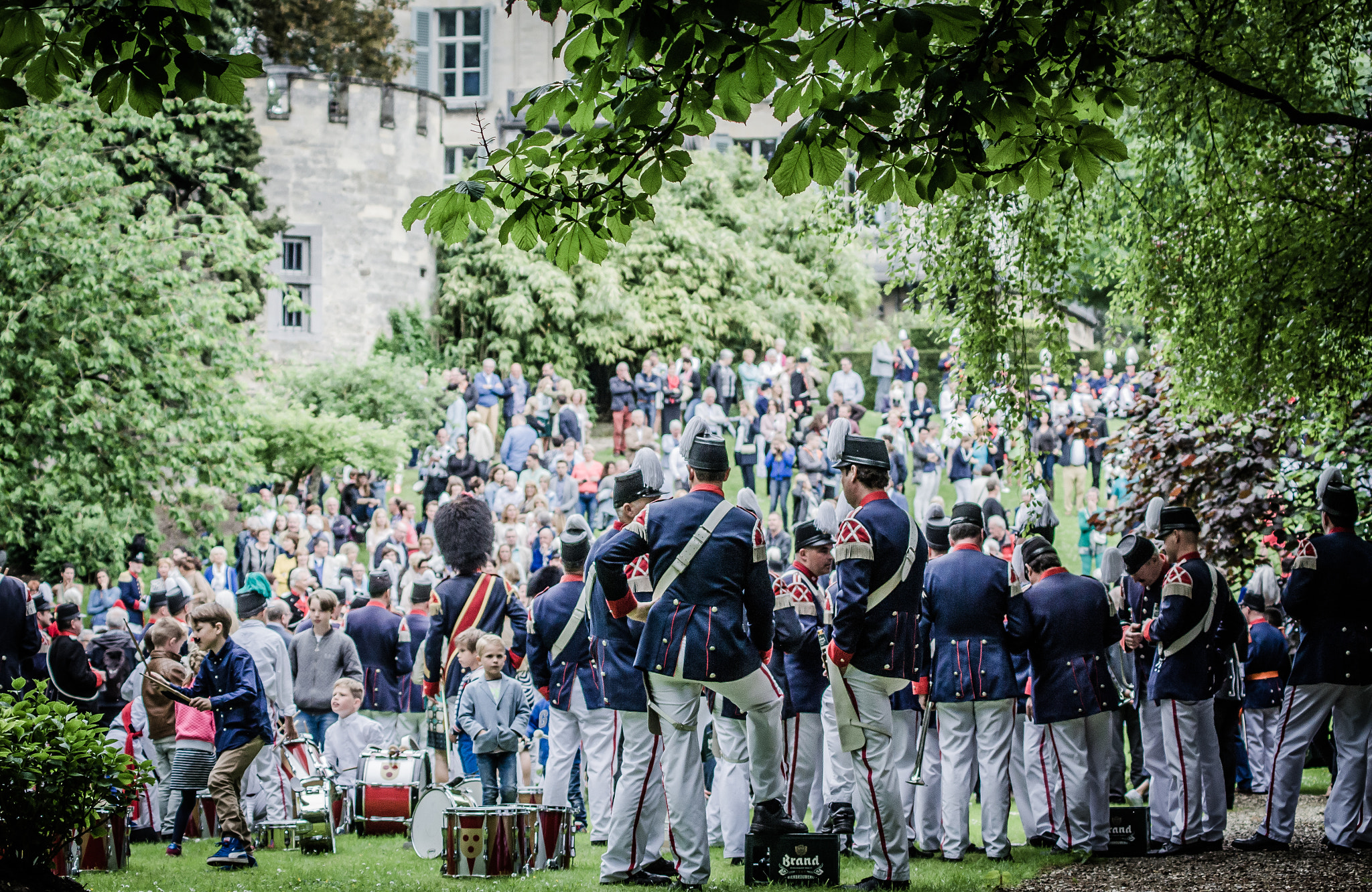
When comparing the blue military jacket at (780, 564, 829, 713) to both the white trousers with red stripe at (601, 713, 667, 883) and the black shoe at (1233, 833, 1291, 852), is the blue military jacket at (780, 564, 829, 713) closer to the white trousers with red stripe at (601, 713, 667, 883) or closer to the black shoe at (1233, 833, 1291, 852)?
the white trousers with red stripe at (601, 713, 667, 883)

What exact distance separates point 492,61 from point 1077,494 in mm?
27628

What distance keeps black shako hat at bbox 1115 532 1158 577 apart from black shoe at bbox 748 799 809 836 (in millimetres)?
3600

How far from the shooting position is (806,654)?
389 inches

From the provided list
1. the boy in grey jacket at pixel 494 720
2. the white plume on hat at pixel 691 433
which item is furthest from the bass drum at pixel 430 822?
the white plume on hat at pixel 691 433

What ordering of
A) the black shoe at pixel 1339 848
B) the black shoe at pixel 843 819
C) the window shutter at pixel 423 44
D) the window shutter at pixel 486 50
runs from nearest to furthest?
the black shoe at pixel 1339 848, the black shoe at pixel 843 819, the window shutter at pixel 486 50, the window shutter at pixel 423 44

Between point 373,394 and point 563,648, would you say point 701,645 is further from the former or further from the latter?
point 373,394

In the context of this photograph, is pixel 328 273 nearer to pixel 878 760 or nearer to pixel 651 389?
pixel 651 389

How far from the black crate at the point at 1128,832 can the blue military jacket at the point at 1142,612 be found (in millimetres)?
812

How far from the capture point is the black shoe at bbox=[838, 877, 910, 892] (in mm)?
7777

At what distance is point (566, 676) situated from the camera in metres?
10.4

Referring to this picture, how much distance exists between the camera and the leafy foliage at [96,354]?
20.8 metres

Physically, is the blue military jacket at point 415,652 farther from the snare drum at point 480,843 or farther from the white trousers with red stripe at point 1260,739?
the white trousers with red stripe at point 1260,739

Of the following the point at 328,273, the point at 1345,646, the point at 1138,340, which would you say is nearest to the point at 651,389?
the point at 328,273

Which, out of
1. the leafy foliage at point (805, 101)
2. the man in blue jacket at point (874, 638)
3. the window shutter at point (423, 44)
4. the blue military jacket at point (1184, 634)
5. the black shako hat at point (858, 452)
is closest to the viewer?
the leafy foliage at point (805, 101)
